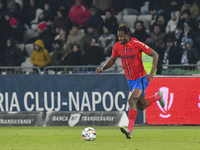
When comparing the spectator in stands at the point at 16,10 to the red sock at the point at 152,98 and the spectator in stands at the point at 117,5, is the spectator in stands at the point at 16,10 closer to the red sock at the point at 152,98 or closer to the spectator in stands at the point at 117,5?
the spectator in stands at the point at 117,5

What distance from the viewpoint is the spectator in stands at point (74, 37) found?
17141 mm

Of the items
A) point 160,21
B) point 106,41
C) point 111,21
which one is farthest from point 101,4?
point 160,21

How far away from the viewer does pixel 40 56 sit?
55.6 ft

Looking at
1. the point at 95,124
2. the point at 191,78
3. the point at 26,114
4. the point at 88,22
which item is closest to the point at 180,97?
the point at 191,78

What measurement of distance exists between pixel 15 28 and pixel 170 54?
6.87 metres

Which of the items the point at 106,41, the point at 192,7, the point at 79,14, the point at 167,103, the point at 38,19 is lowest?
the point at 167,103

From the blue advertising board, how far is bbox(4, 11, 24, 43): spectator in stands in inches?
241

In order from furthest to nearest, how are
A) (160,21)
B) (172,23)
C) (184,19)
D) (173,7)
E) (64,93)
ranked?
(173,7)
(172,23)
(160,21)
(184,19)
(64,93)

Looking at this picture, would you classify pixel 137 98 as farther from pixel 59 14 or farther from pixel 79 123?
pixel 59 14

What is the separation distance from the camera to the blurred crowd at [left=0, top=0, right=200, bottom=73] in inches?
626

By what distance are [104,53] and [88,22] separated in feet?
→ 5.82
